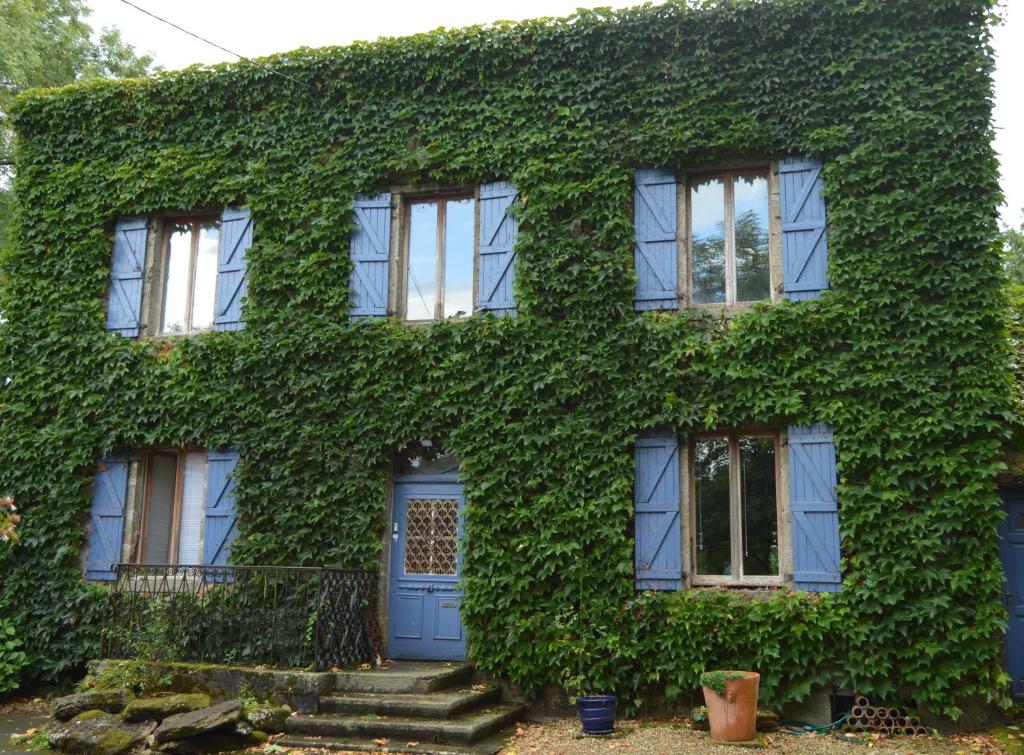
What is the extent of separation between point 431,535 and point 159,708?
307 cm

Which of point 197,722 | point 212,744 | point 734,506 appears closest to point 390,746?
point 212,744

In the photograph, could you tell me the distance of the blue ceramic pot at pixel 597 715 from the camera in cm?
750

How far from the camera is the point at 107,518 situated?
397 inches

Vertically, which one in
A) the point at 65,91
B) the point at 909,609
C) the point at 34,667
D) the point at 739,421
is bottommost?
the point at 34,667

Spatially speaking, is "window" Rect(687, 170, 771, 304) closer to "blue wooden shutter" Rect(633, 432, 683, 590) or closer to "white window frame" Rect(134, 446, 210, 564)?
"blue wooden shutter" Rect(633, 432, 683, 590)

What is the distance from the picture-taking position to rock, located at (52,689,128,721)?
26.1ft

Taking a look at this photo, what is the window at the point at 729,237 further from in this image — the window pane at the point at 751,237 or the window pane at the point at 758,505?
the window pane at the point at 758,505

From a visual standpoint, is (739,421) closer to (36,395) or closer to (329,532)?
(329,532)

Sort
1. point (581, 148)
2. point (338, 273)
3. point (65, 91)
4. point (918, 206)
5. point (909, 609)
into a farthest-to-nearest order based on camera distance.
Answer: point (65, 91), point (338, 273), point (581, 148), point (918, 206), point (909, 609)

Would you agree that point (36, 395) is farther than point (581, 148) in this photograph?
Yes

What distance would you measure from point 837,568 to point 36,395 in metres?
9.11

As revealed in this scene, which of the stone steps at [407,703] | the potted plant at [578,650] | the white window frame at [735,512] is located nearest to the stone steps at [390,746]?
the stone steps at [407,703]

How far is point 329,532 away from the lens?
9250 mm

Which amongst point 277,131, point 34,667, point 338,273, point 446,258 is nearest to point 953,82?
point 446,258
